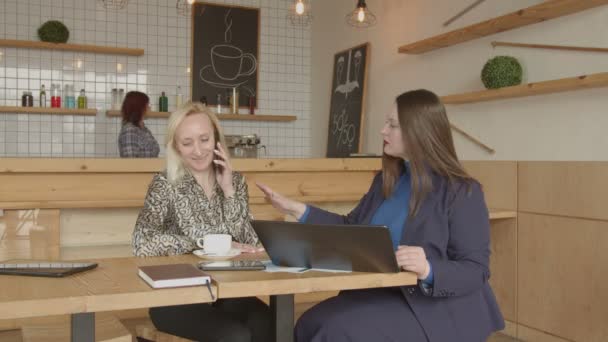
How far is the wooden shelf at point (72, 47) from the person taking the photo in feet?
17.2

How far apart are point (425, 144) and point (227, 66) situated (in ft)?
14.3

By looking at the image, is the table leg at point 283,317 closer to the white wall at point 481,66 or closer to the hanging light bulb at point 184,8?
the white wall at point 481,66

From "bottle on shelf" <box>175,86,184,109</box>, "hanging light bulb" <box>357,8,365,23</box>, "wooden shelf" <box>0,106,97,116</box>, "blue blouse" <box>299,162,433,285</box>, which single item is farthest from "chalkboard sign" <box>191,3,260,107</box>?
"blue blouse" <box>299,162,433,285</box>

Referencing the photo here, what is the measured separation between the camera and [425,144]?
6.29ft

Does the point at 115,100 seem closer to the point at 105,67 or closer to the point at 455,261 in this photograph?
the point at 105,67

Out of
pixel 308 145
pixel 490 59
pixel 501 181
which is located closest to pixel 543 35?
pixel 490 59

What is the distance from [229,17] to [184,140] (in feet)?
13.1

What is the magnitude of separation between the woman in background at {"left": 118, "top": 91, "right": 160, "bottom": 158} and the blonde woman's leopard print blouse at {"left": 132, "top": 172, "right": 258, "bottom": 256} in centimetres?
273

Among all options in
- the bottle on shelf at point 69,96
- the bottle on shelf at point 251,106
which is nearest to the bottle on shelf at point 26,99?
the bottle on shelf at point 69,96

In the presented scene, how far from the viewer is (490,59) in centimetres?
370

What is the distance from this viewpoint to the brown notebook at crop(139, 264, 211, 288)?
145 cm

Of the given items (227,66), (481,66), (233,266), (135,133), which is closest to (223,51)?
(227,66)

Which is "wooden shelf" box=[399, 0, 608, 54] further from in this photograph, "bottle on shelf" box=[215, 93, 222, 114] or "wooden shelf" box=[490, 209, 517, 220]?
"bottle on shelf" box=[215, 93, 222, 114]

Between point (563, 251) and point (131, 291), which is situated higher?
point (131, 291)
